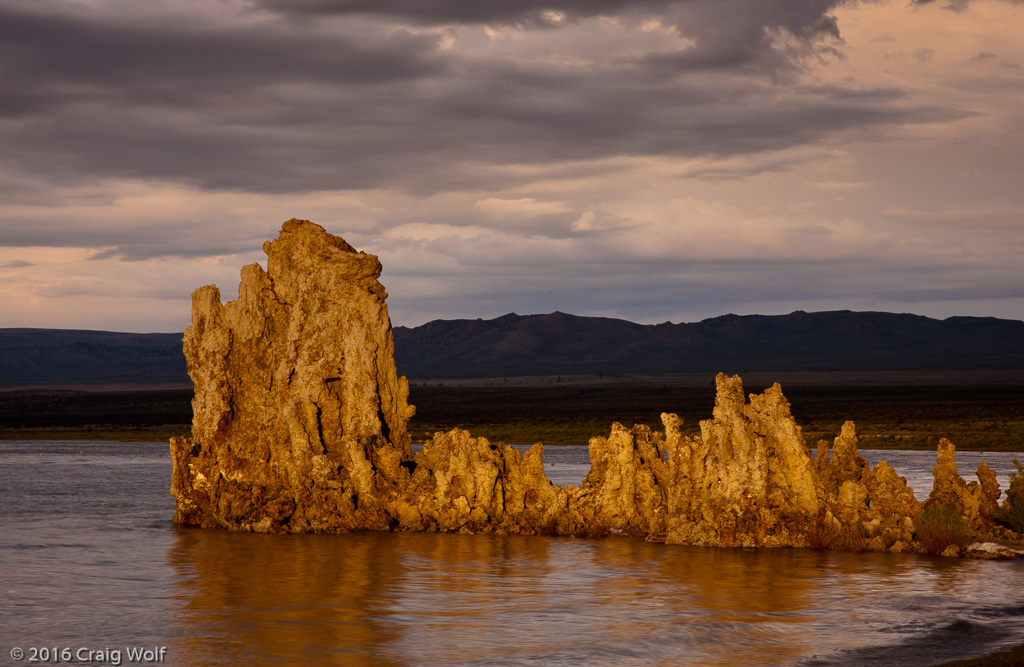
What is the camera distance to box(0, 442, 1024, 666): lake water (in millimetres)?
16109

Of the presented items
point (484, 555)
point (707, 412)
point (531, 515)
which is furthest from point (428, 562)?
point (707, 412)

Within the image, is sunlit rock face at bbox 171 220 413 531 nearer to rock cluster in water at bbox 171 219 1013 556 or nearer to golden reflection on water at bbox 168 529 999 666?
rock cluster in water at bbox 171 219 1013 556

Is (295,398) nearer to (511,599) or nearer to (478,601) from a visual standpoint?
(478,601)

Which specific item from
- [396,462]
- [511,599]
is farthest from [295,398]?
[511,599]

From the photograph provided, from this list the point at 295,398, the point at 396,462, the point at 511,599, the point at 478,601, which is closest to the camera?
the point at 478,601

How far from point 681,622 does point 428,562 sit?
6.86 meters

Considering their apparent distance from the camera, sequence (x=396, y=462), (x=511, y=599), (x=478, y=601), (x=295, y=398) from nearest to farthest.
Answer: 1. (x=478, y=601)
2. (x=511, y=599)
3. (x=396, y=462)
4. (x=295, y=398)

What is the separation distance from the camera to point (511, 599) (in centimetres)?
1962

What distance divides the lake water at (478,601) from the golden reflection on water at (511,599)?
0.18 ft

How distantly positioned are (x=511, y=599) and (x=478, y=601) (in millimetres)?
592

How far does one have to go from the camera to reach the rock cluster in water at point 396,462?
2450 cm

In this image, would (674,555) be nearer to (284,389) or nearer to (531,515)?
(531,515)

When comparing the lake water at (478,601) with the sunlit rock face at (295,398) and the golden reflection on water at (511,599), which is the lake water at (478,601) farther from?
the sunlit rock face at (295,398)

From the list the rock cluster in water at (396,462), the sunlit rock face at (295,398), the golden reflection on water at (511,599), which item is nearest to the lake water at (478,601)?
the golden reflection on water at (511,599)
